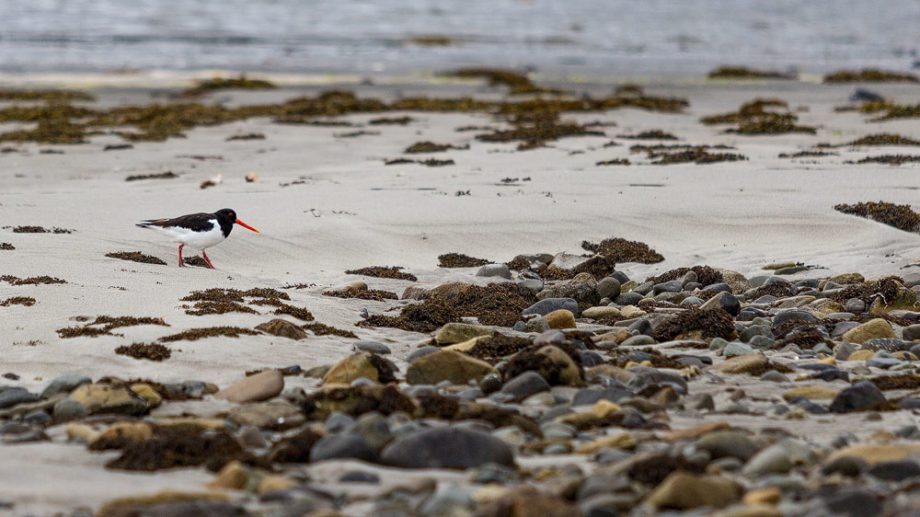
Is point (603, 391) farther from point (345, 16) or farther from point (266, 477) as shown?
point (345, 16)

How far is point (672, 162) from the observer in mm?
Answer: 17844

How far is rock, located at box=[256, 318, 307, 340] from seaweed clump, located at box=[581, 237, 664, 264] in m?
4.83

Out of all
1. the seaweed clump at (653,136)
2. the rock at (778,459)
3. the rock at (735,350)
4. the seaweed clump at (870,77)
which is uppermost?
the seaweed clump at (870,77)

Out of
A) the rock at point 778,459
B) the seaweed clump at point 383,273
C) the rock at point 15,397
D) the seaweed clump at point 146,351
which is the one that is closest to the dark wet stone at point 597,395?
the rock at point 778,459

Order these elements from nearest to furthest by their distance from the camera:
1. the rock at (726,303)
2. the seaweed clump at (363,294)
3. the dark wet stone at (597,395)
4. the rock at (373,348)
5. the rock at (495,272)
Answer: the dark wet stone at (597,395) → the rock at (373,348) → the rock at (726,303) → the seaweed clump at (363,294) → the rock at (495,272)

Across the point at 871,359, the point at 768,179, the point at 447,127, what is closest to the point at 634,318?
the point at 871,359

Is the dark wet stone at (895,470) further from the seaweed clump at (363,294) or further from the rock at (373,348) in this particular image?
the seaweed clump at (363,294)

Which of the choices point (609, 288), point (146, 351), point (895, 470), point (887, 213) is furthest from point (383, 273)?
point (895, 470)

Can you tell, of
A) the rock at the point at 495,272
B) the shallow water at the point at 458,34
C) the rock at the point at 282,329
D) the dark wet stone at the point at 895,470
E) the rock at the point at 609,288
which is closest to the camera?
the dark wet stone at the point at 895,470

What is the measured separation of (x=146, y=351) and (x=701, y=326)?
4.50 meters

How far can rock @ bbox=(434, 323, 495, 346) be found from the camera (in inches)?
370

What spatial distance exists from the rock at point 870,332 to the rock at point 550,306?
101 inches

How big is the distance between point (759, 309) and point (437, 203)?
5.57 metres

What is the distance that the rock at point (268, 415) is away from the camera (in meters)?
6.99
